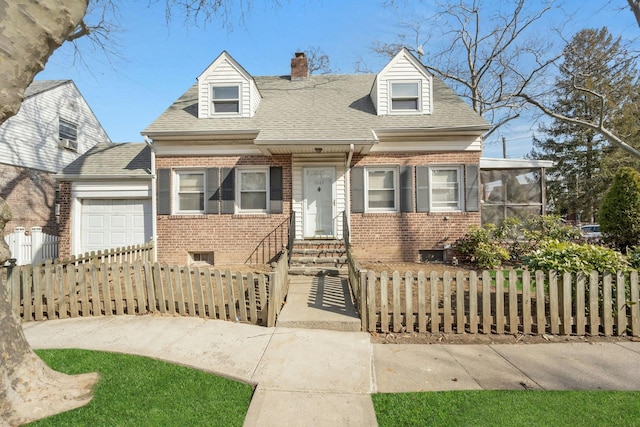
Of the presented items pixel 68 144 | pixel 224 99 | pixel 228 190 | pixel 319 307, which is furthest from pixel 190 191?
pixel 68 144

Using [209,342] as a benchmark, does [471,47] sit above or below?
above

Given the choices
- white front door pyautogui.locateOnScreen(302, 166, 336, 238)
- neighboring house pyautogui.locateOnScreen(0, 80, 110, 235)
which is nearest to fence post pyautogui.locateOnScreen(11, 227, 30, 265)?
neighboring house pyautogui.locateOnScreen(0, 80, 110, 235)

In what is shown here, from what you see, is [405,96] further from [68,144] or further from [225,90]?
[68,144]

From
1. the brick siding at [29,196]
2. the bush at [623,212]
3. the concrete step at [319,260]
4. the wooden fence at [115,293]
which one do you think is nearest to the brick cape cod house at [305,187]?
the concrete step at [319,260]

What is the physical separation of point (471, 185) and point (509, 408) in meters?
8.30

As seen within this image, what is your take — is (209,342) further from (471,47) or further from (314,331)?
(471,47)

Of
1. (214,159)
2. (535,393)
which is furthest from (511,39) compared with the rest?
(535,393)

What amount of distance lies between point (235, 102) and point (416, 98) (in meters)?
6.27

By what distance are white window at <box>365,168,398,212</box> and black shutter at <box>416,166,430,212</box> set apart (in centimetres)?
73

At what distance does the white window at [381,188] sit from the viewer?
10195 mm

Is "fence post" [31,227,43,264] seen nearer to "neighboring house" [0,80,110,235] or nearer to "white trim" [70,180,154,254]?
"white trim" [70,180,154,254]

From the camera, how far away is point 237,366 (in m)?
3.59

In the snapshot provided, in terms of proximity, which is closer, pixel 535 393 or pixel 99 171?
pixel 535 393

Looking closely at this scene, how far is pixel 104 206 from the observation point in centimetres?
1075
